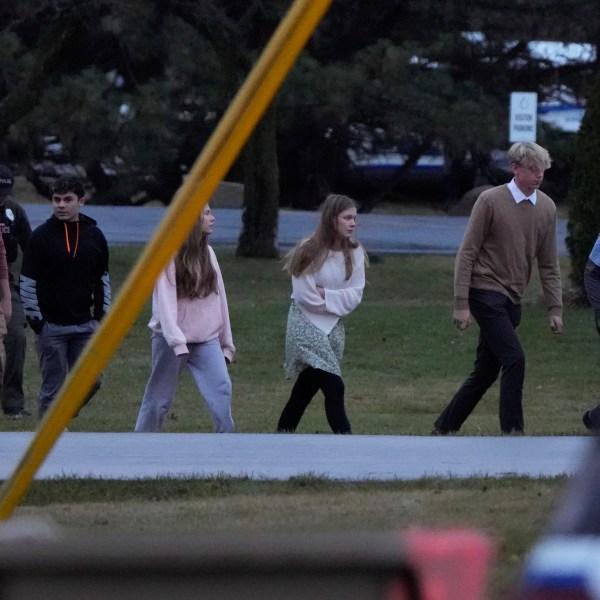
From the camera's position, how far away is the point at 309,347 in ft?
28.6

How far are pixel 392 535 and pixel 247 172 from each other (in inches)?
724

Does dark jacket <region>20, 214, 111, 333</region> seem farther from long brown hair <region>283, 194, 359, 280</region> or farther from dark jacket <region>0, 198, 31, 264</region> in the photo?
long brown hair <region>283, 194, 359, 280</region>

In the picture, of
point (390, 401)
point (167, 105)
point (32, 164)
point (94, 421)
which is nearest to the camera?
point (94, 421)

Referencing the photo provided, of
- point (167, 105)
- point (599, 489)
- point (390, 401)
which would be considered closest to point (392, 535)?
point (599, 489)

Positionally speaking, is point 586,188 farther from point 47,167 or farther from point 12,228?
point 47,167

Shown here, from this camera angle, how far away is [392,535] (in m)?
2.74

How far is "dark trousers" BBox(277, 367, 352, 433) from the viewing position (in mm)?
8758

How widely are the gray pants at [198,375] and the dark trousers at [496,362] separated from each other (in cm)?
147

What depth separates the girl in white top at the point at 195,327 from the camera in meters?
8.58

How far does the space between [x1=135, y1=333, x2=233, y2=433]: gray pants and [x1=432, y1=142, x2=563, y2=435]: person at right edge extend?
1.45m

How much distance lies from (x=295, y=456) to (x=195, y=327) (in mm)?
1248

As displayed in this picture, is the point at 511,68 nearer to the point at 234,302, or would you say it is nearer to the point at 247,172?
the point at 247,172

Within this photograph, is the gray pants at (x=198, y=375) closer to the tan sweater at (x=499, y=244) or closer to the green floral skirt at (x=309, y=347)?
the green floral skirt at (x=309, y=347)

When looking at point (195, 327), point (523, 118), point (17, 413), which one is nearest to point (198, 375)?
point (195, 327)
